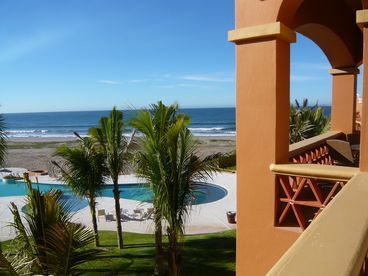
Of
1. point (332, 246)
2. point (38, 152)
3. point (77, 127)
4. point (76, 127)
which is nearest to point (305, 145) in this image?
point (332, 246)

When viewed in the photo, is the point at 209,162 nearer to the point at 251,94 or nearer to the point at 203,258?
the point at 251,94

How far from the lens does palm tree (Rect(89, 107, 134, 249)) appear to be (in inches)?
443

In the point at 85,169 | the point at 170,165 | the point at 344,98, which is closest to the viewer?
the point at 170,165

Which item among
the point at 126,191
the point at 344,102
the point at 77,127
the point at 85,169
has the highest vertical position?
the point at 344,102

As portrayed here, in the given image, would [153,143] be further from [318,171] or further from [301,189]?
[318,171]

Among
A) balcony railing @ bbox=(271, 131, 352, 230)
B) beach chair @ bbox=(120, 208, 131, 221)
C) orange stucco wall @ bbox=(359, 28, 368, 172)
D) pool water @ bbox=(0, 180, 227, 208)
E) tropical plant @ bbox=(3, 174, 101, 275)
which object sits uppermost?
orange stucco wall @ bbox=(359, 28, 368, 172)

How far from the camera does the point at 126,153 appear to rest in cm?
1144

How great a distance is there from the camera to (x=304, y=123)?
14.6 metres

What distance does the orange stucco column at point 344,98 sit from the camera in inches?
284

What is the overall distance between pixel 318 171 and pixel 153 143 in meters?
3.43

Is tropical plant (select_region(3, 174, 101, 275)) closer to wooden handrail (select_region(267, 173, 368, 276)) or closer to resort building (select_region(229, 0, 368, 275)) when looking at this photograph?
resort building (select_region(229, 0, 368, 275))

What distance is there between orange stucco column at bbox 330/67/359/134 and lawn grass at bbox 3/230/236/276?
500cm

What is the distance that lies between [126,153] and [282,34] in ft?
27.3

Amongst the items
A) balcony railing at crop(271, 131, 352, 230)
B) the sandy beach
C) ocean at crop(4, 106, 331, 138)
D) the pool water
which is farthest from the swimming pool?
ocean at crop(4, 106, 331, 138)
